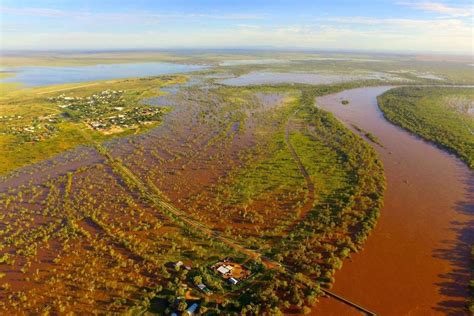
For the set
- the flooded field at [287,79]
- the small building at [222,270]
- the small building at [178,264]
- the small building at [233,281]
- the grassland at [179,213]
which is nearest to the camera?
the grassland at [179,213]

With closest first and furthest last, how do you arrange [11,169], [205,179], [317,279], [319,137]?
[317,279] < [205,179] < [11,169] < [319,137]

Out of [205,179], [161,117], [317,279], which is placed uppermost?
[161,117]

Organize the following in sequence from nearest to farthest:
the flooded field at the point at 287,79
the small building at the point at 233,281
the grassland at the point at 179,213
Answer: the grassland at the point at 179,213 < the small building at the point at 233,281 < the flooded field at the point at 287,79

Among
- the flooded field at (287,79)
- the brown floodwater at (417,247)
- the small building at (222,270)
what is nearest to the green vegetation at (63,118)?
the small building at (222,270)

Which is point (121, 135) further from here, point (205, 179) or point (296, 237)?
point (296, 237)

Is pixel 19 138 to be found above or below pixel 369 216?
above

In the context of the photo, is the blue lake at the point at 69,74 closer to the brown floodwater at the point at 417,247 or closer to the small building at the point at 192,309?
the small building at the point at 192,309

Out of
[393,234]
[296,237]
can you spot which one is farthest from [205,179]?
[393,234]
